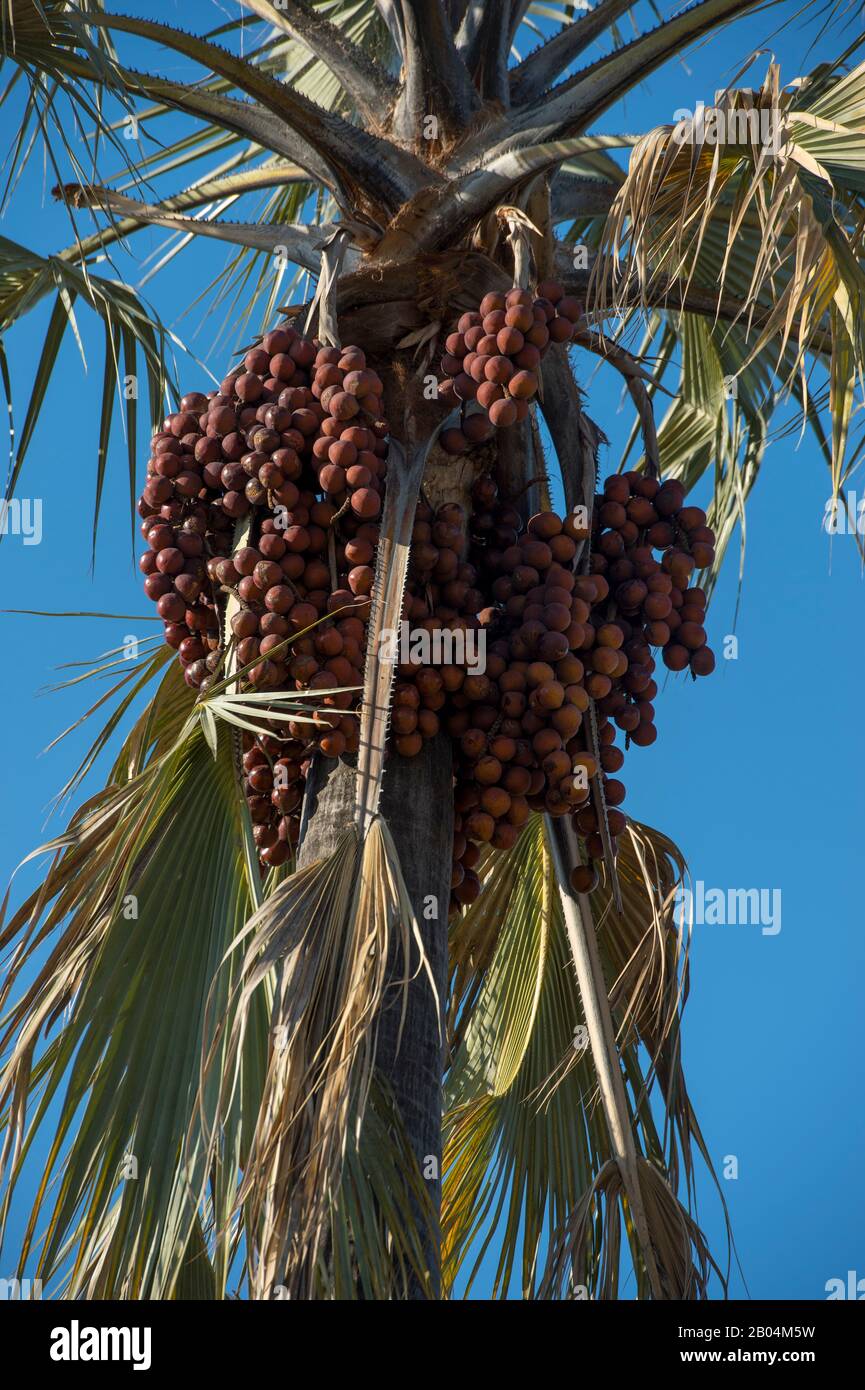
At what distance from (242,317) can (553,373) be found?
2246 millimetres

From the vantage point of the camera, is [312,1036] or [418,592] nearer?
[312,1036]

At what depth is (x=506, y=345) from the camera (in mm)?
3609

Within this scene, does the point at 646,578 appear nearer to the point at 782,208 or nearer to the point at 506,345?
the point at 506,345

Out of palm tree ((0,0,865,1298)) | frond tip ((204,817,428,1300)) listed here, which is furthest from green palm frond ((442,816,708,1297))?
frond tip ((204,817,428,1300))

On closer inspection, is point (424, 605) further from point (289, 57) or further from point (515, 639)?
point (289, 57)

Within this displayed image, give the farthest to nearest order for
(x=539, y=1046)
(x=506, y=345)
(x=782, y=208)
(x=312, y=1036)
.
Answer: (x=539, y=1046), (x=782, y=208), (x=506, y=345), (x=312, y=1036)

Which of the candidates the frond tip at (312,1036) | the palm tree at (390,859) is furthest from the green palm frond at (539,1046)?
the frond tip at (312,1036)

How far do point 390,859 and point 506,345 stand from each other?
118 cm

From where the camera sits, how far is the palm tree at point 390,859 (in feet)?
10.0

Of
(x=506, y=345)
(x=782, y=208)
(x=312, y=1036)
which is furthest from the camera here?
(x=782, y=208)

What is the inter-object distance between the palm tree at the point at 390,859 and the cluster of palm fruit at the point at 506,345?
130 millimetres

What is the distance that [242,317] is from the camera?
20.0 ft

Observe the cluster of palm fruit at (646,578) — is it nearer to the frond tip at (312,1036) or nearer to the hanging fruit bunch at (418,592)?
the hanging fruit bunch at (418,592)

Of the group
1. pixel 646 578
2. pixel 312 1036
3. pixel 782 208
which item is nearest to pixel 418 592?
pixel 646 578
